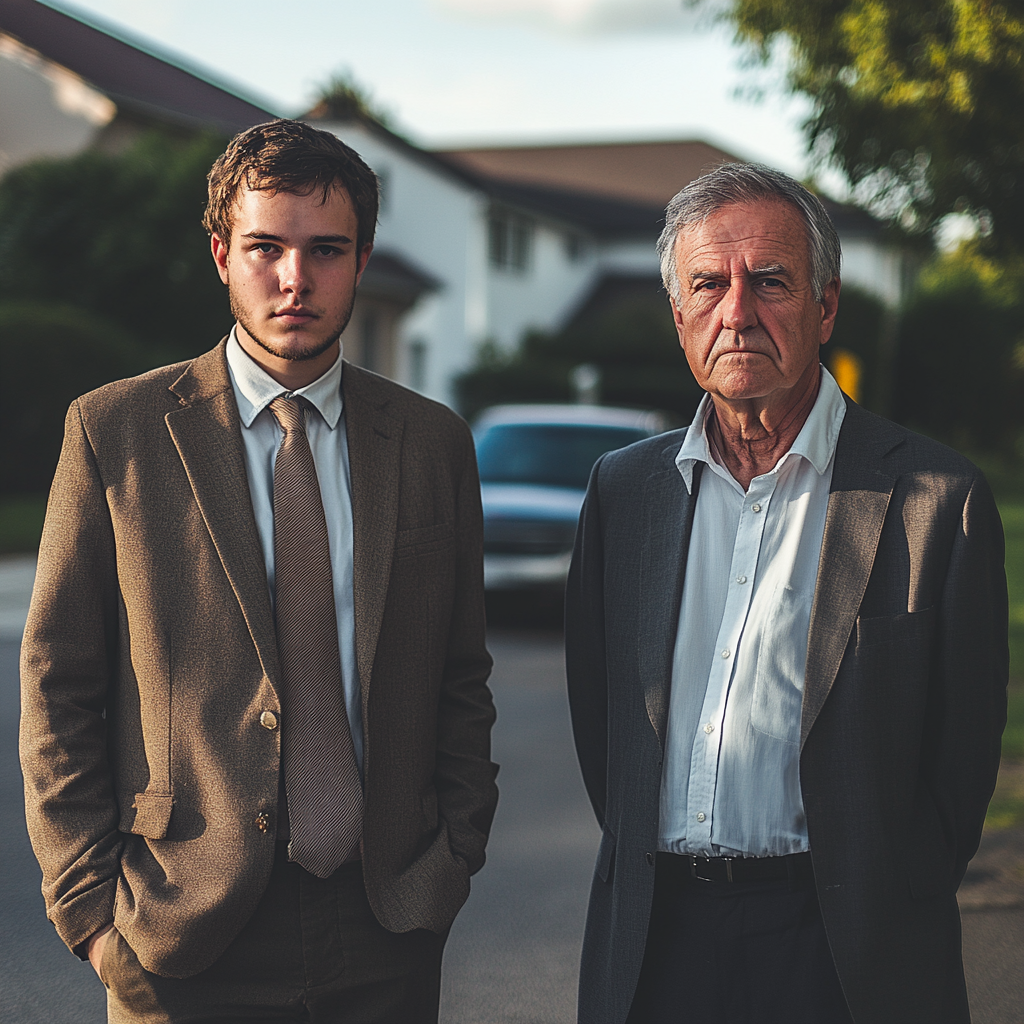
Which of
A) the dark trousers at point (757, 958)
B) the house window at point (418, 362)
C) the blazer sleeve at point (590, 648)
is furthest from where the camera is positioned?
the house window at point (418, 362)

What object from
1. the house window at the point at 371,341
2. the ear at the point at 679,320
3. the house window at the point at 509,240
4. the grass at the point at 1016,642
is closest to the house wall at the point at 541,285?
the house window at the point at 509,240

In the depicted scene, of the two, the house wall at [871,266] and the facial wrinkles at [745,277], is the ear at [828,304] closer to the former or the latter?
the facial wrinkles at [745,277]

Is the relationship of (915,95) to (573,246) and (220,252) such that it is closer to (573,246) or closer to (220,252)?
(220,252)

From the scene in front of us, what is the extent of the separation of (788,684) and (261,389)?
3.77 feet

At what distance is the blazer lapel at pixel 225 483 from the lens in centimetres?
226

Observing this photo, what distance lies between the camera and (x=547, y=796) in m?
6.33

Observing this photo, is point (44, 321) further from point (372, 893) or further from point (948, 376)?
point (948, 376)

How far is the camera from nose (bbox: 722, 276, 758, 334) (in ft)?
7.95

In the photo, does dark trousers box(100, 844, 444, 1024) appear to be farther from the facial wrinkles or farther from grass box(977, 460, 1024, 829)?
grass box(977, 460, 1024, 829)

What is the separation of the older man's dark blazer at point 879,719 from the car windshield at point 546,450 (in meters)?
9.57

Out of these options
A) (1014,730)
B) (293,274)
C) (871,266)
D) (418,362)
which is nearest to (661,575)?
(293,274)

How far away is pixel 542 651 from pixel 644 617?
7.84 m

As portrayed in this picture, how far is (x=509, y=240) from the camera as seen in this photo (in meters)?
33.8

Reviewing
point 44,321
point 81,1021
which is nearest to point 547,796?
point 81,1021
